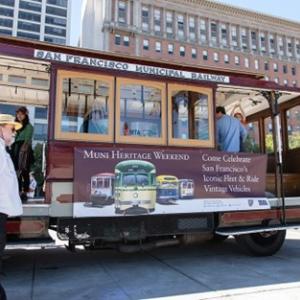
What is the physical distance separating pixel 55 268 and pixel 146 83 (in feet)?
10.4

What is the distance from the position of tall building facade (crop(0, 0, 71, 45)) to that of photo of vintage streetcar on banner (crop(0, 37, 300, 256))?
8350 centimetres

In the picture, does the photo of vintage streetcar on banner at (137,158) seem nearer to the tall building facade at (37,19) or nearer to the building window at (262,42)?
the building window at (262,42)

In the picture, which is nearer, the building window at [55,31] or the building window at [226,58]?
the building window at [226,58]

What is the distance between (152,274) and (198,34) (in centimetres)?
7237

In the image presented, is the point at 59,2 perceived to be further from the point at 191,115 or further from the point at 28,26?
the point at 191,115

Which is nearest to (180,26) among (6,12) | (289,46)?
(289,46)

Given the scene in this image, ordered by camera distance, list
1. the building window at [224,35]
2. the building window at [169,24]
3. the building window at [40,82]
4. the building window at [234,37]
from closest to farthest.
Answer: the building window at [40,82] < the building window at [169,24] < the building window at [224,35] < the building window at [234,37]

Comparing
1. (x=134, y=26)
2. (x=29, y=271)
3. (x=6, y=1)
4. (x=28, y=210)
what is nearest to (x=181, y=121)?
(x=28, y=210)

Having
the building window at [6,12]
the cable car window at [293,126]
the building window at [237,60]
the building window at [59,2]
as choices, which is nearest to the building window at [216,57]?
the building window at [237,60]

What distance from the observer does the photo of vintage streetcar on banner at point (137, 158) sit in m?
5.28

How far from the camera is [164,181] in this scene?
222 inches

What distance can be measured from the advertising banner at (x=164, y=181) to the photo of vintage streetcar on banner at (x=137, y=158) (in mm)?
15

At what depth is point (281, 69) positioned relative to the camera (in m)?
76.9

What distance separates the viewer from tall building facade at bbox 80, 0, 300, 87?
68375mm
